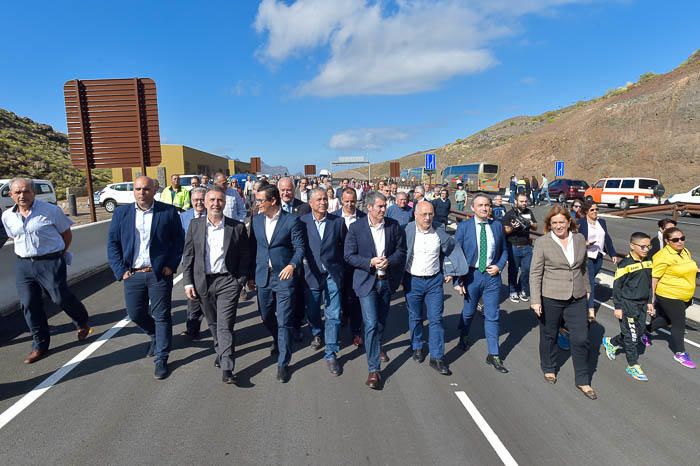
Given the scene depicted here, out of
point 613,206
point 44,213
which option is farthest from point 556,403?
point 613,206

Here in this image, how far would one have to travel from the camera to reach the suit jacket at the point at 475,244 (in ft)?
14.9

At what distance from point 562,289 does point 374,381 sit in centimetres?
198

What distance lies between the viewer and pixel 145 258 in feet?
13.8

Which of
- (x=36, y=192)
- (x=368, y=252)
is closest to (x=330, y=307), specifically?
(x=368, y=252)

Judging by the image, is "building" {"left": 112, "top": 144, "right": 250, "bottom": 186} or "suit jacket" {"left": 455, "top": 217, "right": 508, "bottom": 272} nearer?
"suit jacket" {"left": 455, "top": 217, "right": 508, "bottom": 272}

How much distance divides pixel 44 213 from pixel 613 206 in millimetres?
27910

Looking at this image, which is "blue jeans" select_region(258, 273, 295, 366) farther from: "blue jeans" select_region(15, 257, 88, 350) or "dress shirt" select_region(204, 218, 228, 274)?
"blue jeans" select_region(15, 257, 88, 350)

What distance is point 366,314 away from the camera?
163 inches

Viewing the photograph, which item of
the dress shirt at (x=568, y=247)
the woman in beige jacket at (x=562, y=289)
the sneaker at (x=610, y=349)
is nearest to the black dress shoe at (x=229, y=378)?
the woman in beige jacket at (x=562, y=289)

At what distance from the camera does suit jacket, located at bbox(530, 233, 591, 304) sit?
3.94 metres

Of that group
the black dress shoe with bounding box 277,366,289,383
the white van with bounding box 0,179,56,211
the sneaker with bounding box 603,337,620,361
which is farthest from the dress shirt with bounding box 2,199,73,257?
the white van with bounding box 0,179,56,211

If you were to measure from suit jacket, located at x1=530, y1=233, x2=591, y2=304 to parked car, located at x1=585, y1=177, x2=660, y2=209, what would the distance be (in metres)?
21.6

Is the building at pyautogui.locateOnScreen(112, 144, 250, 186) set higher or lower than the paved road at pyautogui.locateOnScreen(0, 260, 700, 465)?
higher

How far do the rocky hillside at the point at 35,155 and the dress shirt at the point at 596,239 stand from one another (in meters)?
32.1
